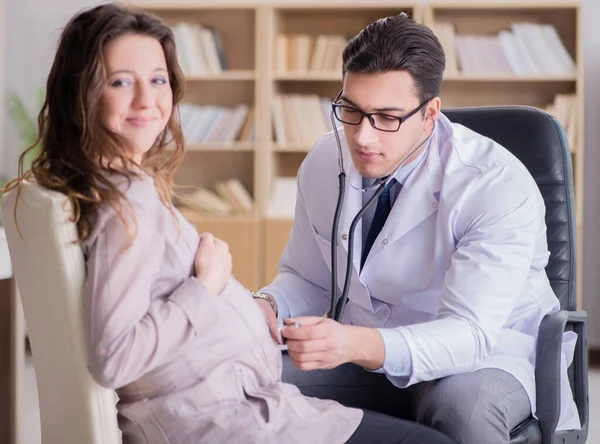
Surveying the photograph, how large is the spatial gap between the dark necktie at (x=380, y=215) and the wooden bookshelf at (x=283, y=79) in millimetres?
2295

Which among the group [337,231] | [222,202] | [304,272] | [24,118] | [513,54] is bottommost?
[222,202]

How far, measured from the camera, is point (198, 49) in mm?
4176

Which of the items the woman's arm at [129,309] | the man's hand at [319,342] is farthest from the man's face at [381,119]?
the woman's arm at [129,309]

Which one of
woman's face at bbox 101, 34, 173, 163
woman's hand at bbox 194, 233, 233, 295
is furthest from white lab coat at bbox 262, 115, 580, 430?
woman's face at bbox 101, 34, 173, 163

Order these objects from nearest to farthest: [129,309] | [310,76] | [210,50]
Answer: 1. [129,309]
2. [310,76]
3. [210,50]

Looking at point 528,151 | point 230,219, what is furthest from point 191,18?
point 528,151

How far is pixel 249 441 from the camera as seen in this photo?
1.11m

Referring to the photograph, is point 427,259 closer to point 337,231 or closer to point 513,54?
point 337,231

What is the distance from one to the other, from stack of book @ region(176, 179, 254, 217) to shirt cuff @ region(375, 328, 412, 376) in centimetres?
277

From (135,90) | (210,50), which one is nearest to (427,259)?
(135,90)

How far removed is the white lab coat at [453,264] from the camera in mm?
1471

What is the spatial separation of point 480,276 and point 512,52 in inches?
109

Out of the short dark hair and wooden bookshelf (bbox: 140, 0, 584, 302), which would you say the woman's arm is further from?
wooden bookshelf (bbox: 140, 0, 584, 302)

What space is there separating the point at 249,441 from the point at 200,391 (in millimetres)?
93
